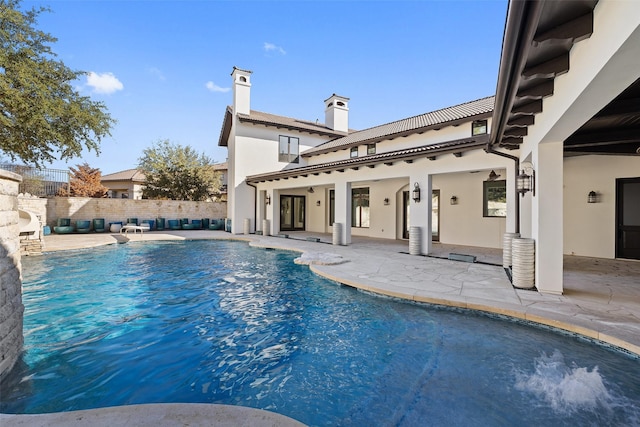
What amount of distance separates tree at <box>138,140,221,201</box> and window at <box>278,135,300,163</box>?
7.79 m

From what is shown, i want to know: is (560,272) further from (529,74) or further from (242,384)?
(242,384)

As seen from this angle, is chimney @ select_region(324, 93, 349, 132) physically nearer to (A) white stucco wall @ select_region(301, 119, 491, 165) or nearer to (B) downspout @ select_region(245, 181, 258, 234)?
(A) white stucco wall @ select_region(301, 119, 491, 165)

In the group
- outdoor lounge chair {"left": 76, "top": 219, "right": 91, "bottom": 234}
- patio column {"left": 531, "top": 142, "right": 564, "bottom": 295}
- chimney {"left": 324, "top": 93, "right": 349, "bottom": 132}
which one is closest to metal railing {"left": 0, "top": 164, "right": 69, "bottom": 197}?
outdoor lounge chair {"left": 76, "top": 219, "right": 91, "bottom": 234}

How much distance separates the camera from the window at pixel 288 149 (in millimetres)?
19344

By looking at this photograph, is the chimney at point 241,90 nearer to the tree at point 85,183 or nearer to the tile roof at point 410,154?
the tile roof at point 410,154

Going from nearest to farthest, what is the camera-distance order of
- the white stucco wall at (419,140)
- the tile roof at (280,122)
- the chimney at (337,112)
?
the white stucco wall at (419,140) < the tile roof at (280,122) < the chimney at (337,112)

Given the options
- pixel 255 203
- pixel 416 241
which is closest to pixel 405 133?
pixel 416 241

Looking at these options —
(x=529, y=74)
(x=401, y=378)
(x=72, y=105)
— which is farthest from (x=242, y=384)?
(x=72, y=105)

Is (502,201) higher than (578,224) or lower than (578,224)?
higher

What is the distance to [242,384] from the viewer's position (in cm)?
326

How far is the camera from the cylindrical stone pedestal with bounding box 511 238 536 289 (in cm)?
592

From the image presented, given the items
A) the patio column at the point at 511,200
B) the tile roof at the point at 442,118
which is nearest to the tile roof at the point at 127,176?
the tile roof at the point at 442,118

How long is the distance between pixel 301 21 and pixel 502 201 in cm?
1097

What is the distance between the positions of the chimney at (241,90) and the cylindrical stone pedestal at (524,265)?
16.1 meters
